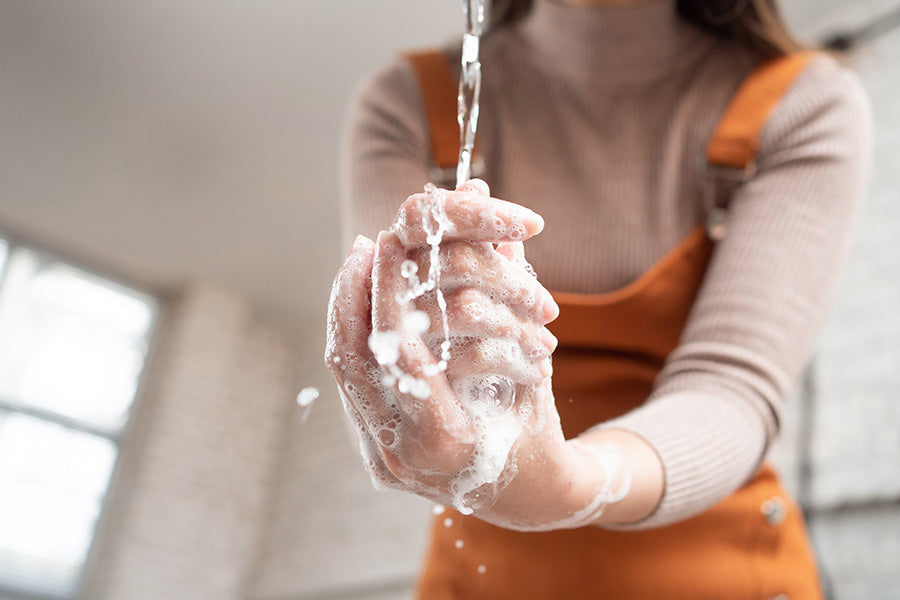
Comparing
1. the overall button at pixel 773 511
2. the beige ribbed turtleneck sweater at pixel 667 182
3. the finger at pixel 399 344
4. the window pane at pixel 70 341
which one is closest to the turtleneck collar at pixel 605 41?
the beige ribbed turtleneck sweater at pixel 667 182

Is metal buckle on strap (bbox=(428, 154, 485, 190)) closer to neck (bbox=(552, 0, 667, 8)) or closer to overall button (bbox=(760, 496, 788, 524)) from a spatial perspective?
neck (bbox=(552, 0, 667, 8))

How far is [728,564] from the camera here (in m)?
0.48

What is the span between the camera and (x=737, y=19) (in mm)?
612

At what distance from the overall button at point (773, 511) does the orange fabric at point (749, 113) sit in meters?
0.19

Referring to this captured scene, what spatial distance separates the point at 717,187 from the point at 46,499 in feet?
10.1

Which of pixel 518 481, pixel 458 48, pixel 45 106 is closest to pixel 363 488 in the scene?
pixel 45 106

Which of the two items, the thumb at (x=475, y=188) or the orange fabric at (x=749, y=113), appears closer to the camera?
the thumb at (x=475, y=188)

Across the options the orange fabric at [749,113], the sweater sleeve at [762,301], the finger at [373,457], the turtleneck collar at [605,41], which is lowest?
the finger at [373,457]

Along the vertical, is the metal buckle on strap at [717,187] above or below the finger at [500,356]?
above

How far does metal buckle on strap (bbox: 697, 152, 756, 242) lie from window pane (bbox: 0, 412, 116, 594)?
2.81 metres

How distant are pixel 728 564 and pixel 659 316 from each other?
0.46 ft

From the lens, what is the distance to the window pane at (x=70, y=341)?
266 cm

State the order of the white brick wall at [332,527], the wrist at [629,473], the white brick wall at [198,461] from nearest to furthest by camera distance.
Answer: the wrist at [629,473] < the white brick wall at [332,527] < the white brick wall at [198,461]

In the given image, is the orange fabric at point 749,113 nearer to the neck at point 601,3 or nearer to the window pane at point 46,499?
the neck at point 601,3
